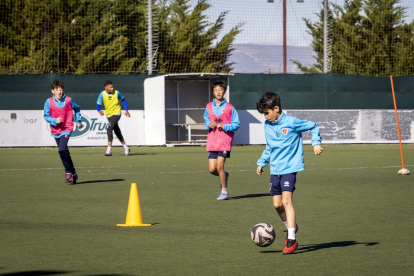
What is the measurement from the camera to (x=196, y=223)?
9.17 metres

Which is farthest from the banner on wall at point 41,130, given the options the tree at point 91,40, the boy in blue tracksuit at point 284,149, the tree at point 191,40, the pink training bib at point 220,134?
the boy in blue tracksuit at point 284,149

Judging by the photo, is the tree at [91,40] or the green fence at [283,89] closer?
the green fence at [283,89]

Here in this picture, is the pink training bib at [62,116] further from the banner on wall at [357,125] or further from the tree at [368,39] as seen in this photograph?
the tree at [368,39]

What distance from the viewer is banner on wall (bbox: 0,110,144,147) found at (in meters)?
25.1

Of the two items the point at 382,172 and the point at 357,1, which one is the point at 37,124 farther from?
the point at 357,1

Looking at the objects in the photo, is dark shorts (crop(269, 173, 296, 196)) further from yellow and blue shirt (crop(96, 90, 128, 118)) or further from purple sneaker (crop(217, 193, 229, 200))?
yellow and blue shirt (crop(96, 90, 128, 118))

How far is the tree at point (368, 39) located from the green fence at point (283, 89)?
185 centimetres

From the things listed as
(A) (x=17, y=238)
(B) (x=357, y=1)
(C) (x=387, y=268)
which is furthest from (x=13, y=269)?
(B) (x=357, y=1)

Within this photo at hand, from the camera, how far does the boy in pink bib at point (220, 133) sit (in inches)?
456

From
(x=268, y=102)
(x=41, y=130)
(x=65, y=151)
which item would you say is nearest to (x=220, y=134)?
(x=65, y=151)

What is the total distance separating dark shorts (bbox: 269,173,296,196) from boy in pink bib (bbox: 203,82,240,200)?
3820 millimetres

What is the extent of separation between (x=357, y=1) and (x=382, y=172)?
2361cm

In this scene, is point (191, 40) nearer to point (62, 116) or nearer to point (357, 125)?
point (357, 125)

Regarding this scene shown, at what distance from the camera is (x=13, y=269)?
259 inches
